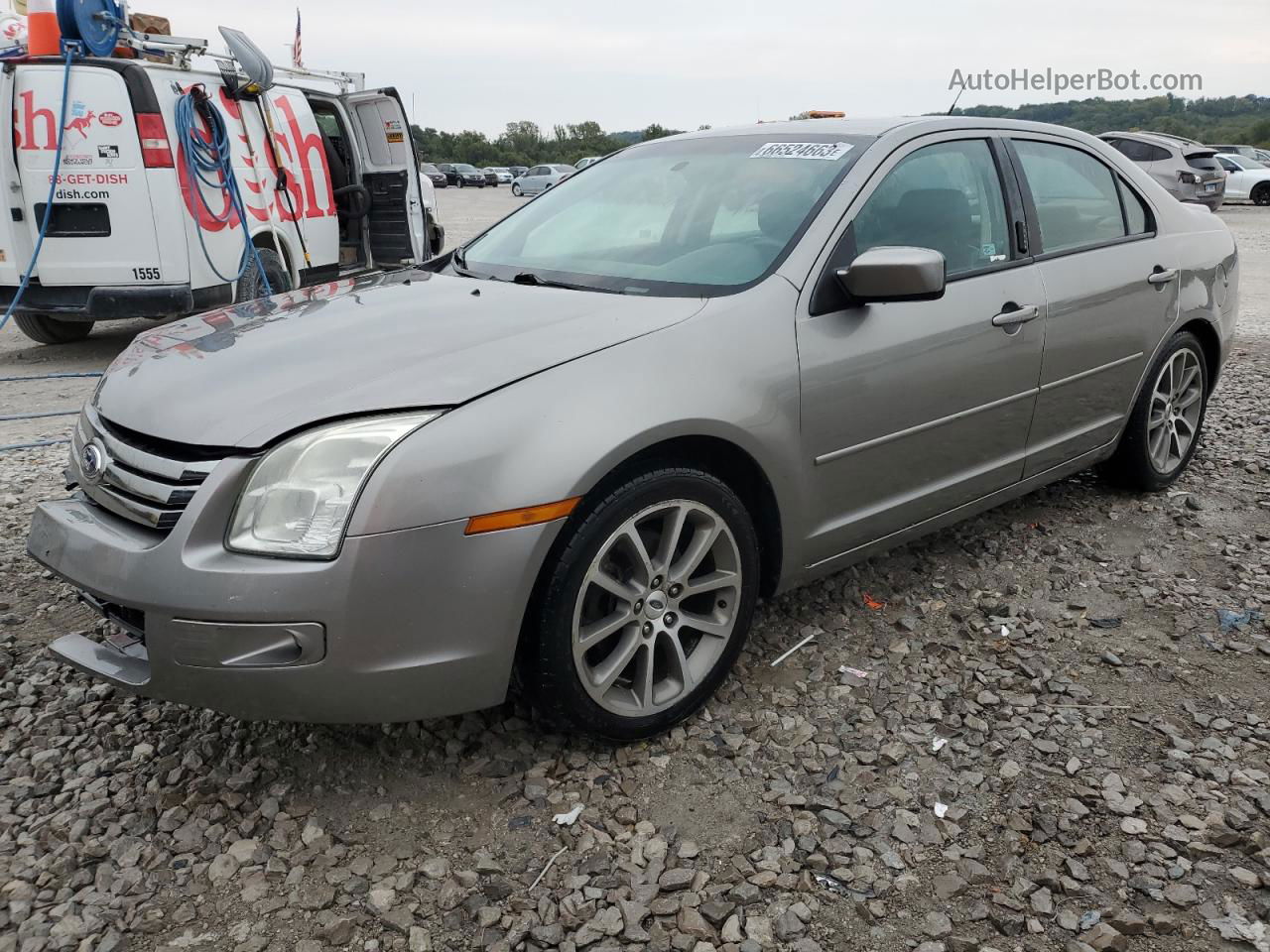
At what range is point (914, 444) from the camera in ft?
10.4

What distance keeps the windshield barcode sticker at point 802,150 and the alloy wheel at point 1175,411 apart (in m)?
1.95

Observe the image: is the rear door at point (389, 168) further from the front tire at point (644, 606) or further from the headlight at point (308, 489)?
the headlight at point (308, 489)

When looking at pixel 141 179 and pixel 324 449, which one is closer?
pixel 324 449

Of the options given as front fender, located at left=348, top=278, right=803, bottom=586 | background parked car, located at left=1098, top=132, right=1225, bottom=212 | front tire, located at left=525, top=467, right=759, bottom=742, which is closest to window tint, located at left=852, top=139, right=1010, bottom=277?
front fender, located at left=348, top=278, right=803, bottom=586

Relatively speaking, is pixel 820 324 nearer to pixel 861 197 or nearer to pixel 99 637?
pixel 861 197

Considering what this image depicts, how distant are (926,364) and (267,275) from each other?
634cm

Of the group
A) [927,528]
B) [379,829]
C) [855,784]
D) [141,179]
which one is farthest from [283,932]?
[141,179]

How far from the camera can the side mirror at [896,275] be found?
2768 mm

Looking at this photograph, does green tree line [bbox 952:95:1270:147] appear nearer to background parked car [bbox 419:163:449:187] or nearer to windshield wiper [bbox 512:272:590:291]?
background parked car [bbox 419:163:449:187]

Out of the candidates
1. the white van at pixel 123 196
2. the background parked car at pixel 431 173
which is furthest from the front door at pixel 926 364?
the background parked car at pixel 431 173

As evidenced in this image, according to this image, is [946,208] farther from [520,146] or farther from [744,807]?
[520,146]

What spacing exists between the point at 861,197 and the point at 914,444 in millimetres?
771

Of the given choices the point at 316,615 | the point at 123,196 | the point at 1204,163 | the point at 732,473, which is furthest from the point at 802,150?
the point at 1204,163

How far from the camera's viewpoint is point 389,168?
9914 mm
